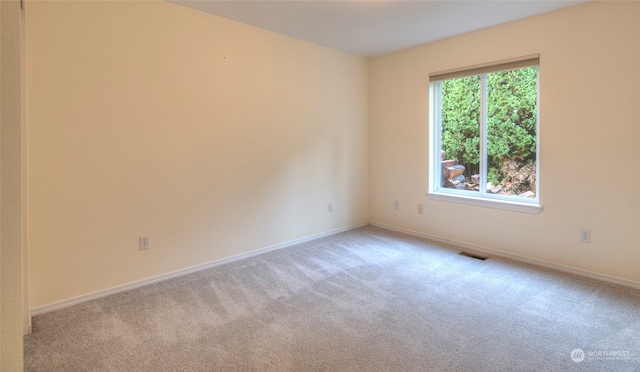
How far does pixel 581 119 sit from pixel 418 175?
173cm

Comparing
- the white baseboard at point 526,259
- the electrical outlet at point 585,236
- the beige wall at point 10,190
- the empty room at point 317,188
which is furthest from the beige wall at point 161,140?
the electrical outlet at point 585,236

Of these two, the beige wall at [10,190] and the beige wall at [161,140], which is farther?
the beige wall at [161,140]

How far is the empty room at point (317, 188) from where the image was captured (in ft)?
6.97

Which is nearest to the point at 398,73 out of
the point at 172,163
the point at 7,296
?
the point at 172,163

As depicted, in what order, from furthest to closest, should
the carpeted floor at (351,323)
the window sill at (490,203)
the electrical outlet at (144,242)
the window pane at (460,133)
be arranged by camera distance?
the window pane at (460,133) < the window sill at (490,203) < the electrical outlet at (144,242) < the carpeted floor at (351,323)

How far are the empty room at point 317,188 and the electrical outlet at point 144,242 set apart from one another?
0.02m

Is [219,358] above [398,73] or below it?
below

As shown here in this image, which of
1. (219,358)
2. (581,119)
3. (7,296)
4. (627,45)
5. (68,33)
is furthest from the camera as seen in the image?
(581,119)

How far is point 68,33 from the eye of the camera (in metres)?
2.44

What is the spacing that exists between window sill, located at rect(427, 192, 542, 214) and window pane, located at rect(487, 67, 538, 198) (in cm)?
14

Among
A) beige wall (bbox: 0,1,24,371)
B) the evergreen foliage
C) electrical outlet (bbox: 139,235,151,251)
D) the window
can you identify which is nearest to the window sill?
the window

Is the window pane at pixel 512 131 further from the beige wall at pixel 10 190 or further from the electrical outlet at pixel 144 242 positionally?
the beige wall at pixel 10 190

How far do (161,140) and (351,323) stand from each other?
2138 mm

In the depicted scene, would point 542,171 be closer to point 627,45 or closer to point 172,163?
point 627,45
